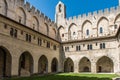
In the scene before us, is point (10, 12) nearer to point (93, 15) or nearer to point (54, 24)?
point (54, 24)

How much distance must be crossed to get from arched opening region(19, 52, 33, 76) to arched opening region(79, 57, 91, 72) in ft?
44.3

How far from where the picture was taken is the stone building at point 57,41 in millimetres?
22250

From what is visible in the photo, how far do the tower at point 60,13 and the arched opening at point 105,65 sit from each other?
13056mm

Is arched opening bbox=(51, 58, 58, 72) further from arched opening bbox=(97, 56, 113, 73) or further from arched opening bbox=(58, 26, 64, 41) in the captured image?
arched opening bbox=(97, 56, 113, 73)

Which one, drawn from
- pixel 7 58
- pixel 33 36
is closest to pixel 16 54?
pixel 7 58

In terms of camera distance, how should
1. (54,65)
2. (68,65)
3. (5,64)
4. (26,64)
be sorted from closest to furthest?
(5,64)
(26,64)
(54,65)
(68,65)

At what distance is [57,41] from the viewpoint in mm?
35875

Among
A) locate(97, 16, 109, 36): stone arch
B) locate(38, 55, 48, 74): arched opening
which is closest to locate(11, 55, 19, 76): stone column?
locate(38, 55, 48, 74): arched opening

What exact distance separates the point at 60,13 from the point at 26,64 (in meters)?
17.7

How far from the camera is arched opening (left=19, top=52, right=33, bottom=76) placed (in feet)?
85.2

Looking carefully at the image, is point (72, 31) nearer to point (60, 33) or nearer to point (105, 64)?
point (60, 33)

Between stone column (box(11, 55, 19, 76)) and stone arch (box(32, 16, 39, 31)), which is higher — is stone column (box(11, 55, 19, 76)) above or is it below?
below

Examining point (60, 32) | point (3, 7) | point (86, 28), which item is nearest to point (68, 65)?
point (60, 32)

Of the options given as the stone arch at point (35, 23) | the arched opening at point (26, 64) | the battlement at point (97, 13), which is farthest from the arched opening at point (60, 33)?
the arched opening at point (26, 64)
